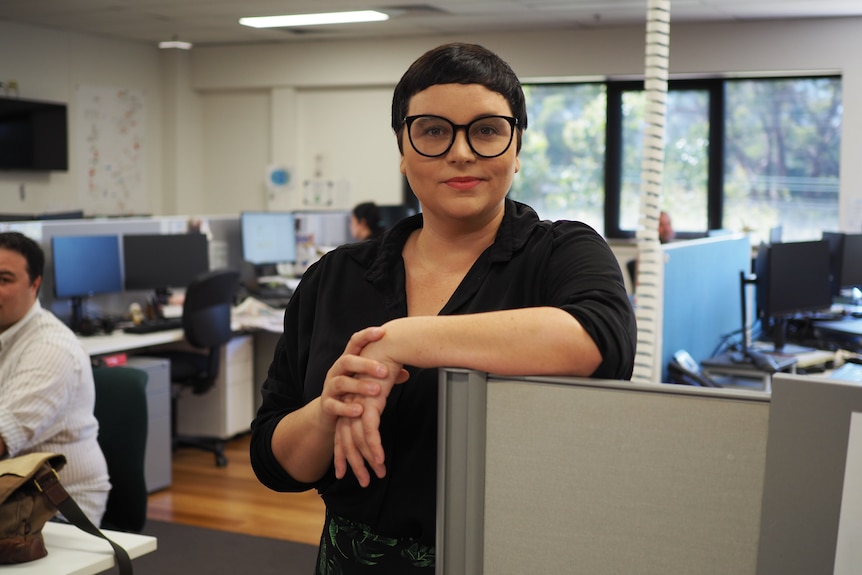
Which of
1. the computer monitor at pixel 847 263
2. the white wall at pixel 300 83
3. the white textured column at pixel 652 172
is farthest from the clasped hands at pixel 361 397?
the white wall at pixel 300 83

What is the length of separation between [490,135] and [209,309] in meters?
4.04

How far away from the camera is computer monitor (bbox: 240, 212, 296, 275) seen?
617cm

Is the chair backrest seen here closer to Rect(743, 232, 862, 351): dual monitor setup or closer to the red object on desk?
the red object on desk

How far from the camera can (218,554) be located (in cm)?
373

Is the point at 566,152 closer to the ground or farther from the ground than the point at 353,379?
farther from the ground

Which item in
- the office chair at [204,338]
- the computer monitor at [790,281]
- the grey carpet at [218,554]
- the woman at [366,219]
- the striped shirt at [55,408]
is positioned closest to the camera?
the striped shirt at [55,408]

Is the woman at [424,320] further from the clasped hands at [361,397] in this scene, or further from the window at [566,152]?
the window at [566,152]

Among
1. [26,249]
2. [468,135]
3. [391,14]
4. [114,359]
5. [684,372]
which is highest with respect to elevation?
[391,14]

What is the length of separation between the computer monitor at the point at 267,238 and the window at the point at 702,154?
291 cm

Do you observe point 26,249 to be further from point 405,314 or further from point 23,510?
point 405,314

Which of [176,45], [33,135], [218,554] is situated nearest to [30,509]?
[218,554]

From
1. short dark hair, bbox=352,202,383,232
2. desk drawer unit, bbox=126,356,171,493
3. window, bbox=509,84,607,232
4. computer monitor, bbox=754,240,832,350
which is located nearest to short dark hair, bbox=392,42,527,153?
computer monitor, bbox=754,240,832,350

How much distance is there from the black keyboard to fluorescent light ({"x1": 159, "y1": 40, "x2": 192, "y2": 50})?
193 inches

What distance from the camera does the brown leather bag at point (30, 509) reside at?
178 cm
